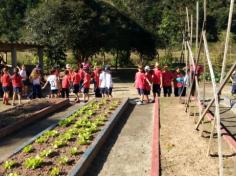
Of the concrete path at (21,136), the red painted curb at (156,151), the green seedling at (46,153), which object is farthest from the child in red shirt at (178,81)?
the green seedling at (46,153)

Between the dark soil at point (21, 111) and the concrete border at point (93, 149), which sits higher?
the dark soil at point (21, 111)

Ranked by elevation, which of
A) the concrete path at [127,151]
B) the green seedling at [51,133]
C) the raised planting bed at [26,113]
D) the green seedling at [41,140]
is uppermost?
the raised planting bed at [26,113]

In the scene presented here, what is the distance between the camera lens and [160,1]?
6938cm

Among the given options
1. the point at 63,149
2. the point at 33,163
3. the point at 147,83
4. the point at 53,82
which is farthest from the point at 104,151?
the point at 53,82

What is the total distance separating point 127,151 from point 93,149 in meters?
0.97

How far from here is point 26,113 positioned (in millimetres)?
15539

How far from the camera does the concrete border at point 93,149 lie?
849cm

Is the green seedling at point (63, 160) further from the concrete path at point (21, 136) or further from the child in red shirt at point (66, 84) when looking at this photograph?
the child in red shirt at point (66, 84)

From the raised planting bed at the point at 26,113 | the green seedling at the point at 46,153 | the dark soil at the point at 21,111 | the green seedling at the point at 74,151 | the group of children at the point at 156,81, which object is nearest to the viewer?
the green seedling at the point at 46,153

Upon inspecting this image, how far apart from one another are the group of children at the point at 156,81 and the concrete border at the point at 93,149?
11.2 ft

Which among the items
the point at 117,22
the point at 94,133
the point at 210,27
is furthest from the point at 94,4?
the point at 210,27

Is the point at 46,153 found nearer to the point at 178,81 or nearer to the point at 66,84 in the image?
the point at 66,84

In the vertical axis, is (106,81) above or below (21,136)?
above

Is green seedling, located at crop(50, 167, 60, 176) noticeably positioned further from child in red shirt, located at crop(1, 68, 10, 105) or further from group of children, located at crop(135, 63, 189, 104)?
child in red shirt, located at crop(1, 68, 10, 105)
